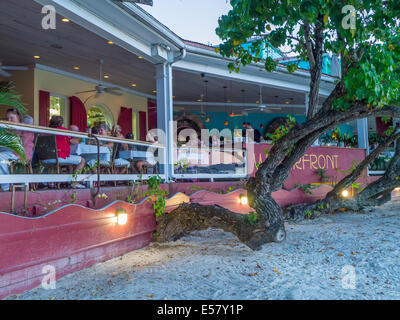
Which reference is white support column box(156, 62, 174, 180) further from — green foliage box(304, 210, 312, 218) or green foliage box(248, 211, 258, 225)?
green foliage box(304, 210, 312, 218)

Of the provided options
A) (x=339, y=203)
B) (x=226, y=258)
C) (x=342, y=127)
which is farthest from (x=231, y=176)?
(x=342, y=127)

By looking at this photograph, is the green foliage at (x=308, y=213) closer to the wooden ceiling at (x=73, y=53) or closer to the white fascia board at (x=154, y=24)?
the white fascia board at (x=154, y=24)

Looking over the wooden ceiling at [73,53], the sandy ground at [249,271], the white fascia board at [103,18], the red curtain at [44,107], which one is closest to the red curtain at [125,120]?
the wooden ceiling at [73,53]

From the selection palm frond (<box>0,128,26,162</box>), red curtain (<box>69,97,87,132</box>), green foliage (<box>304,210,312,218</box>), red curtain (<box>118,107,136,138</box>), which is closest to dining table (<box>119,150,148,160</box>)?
palm frond (<box>0,128,26,162</box>)

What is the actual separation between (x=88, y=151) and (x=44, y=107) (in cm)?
388

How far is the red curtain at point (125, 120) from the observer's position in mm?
10867

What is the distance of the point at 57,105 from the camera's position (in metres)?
9.26

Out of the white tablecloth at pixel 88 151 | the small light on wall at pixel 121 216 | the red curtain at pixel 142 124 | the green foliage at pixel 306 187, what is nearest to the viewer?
the small light on wall at pixel 121 216

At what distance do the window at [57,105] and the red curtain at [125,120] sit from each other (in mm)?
1888

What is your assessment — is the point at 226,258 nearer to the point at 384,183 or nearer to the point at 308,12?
the point at 308,12

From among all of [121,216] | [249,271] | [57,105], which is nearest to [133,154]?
[121,216]

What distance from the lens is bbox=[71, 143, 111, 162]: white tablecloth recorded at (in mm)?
5469

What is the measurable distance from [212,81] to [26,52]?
4.99 m

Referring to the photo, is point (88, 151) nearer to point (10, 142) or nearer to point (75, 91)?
point (10, 142)
